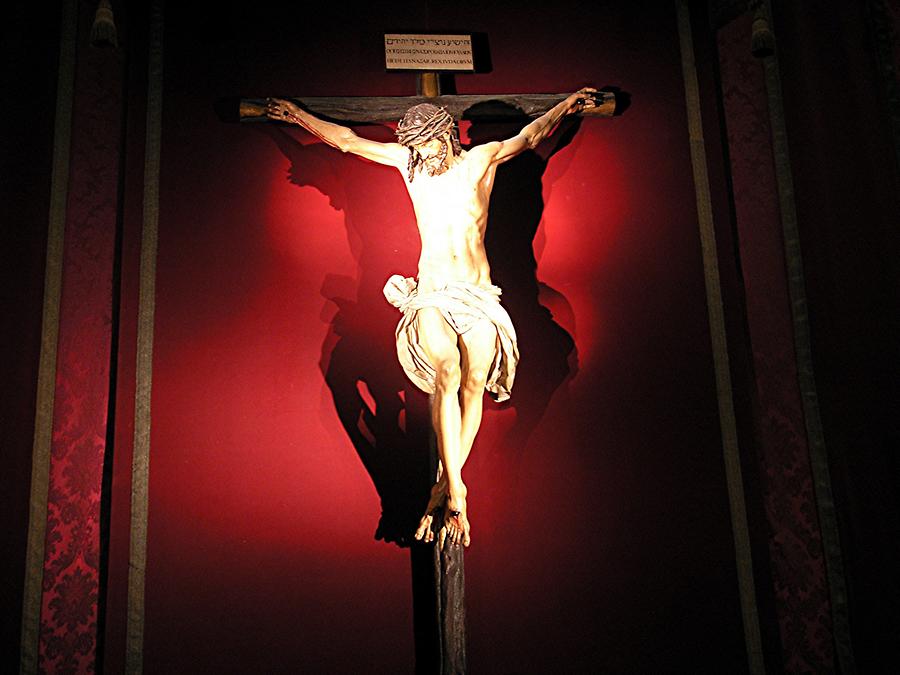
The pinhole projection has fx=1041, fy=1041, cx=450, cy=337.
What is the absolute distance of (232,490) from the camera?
3.20m

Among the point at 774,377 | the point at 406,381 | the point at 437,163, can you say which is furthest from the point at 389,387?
the point at 774,377

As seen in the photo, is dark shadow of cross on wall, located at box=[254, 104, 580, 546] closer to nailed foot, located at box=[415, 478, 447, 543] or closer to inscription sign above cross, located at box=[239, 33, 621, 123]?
inscription sign above cross, located at box=[239, 33, 621, 123]

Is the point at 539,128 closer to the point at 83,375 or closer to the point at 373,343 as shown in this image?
the point at 373,343

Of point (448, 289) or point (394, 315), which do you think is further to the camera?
point (394, 315)

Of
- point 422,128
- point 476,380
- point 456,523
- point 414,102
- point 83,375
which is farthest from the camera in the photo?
point 414,102

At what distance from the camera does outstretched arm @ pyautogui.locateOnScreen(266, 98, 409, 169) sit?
10.8ft

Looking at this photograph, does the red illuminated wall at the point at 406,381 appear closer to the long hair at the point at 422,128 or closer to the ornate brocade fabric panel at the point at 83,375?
the ornate brocade fabric panel at the point at 83,375

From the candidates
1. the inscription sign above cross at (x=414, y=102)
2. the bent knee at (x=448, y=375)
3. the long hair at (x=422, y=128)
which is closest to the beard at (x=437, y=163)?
the long hair at (x=422, y=128)

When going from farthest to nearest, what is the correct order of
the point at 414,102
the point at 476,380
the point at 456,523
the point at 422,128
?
the point at 414,102 < the point at 422,128 < the point at 476,380 < the point at 456,523

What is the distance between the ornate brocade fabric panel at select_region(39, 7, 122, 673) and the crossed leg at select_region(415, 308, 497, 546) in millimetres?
1041

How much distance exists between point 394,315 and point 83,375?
3.25ft

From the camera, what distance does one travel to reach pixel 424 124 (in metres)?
3.08

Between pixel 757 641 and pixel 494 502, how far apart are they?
35.6 inches

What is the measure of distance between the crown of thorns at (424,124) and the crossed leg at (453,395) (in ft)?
1.76
